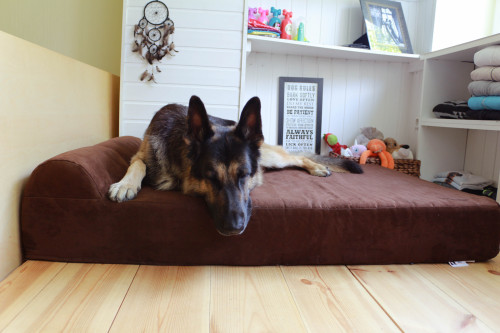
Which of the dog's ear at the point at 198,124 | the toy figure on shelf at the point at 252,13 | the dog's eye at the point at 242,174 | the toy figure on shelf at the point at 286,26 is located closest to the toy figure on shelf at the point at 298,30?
the toy figure on shelf at the point at 286,26

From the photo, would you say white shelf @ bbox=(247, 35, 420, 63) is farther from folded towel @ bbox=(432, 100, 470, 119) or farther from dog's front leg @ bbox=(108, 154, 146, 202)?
dog's front leg @ bbox=(108, 154, 146, 202)

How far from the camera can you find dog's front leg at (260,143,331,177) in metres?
2.42

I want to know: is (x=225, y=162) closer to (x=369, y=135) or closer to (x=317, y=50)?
(x=317, y=50)

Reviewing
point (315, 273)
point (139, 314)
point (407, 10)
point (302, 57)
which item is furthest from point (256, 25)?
point (139, 314)

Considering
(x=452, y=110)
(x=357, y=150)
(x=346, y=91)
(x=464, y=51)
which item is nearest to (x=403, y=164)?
(x=357, y=150)

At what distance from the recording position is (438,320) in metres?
1.20

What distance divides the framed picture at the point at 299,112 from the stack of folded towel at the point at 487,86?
128 centimetres

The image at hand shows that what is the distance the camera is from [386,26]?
315 cm

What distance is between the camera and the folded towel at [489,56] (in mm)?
2247

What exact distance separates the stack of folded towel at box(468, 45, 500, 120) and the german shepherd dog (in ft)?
5.17

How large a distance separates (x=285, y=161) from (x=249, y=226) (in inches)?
42.5

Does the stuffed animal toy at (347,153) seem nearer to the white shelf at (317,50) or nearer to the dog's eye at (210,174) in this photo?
the white shelf at (317,50)

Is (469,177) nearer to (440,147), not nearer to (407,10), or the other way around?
(440,147)

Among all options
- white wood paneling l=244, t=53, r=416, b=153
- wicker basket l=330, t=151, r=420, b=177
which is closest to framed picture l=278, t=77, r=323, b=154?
white wood paneling l=244, t=53, r=416, b=153
